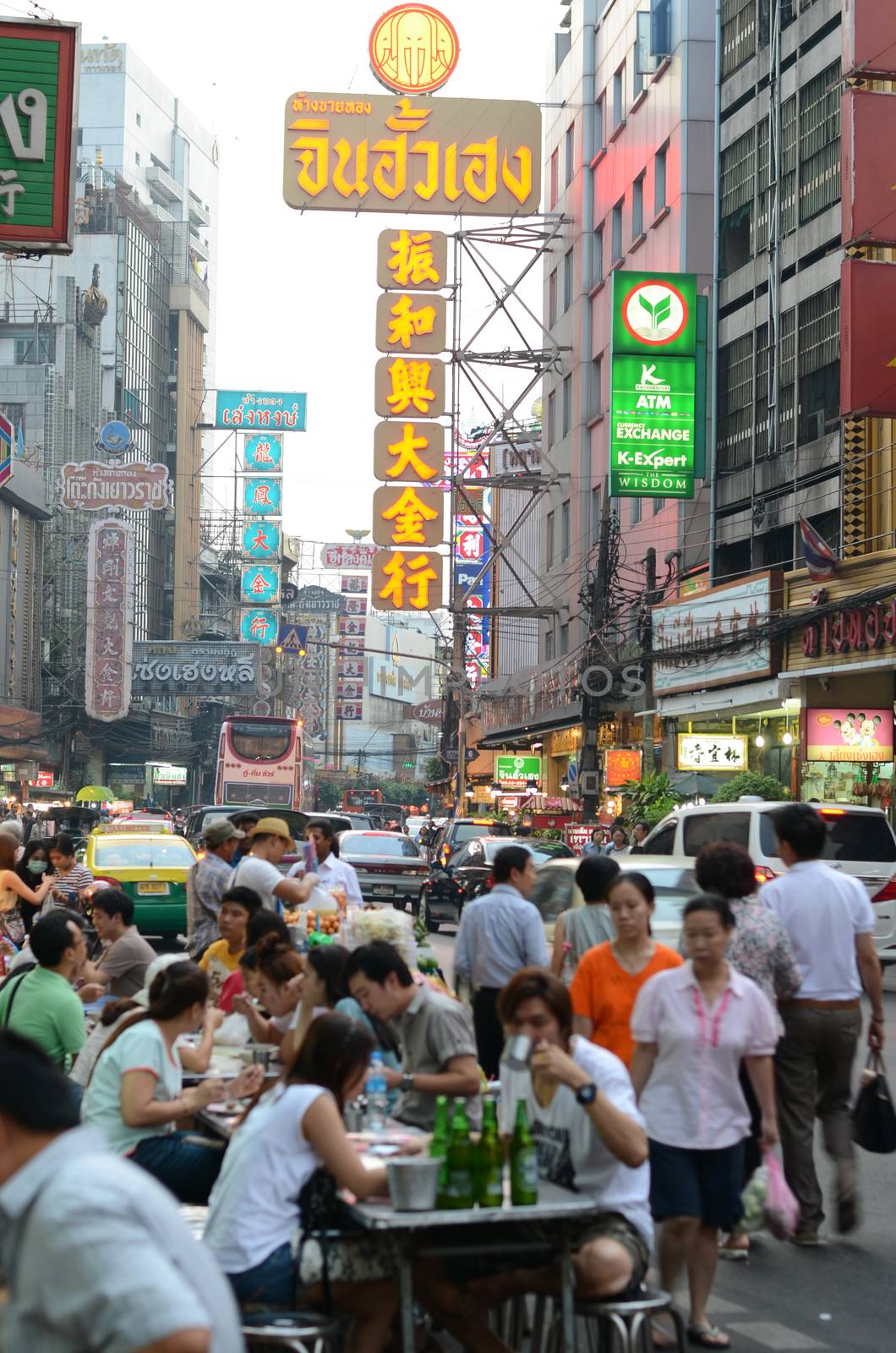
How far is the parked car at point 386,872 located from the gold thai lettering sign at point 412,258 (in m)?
18.1

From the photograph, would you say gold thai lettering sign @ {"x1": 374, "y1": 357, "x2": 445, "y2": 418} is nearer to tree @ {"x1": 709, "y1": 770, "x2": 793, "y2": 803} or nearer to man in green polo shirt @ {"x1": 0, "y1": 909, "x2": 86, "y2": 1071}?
tree @ {"x1": 709, "y1": 770, "x2": 793, "y2": 803}

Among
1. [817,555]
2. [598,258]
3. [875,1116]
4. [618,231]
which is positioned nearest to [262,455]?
[598,258]

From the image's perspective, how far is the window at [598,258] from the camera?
163ft

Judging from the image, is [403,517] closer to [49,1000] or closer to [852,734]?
[852,734]

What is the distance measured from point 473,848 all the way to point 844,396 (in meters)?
10.3

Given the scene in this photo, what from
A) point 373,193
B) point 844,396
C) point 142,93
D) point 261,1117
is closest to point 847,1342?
point 261,1117

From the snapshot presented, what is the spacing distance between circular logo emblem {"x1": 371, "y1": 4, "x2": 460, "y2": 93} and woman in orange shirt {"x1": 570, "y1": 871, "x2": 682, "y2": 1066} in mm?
41641

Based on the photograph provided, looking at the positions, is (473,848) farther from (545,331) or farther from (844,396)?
(545,331)

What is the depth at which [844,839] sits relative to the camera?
59.7 ft

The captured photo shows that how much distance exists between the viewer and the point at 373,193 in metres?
43.7

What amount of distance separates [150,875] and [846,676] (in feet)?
41.7

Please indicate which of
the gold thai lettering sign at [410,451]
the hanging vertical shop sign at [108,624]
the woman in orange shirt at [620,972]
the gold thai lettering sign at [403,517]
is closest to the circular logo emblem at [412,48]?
the gold thai lettering sign at [410,451]

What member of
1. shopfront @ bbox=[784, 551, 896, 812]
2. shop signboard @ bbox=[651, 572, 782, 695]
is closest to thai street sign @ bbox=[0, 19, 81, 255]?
shopfront @ bbox=[784, 551, 896, 812]

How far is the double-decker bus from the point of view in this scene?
154 ft
